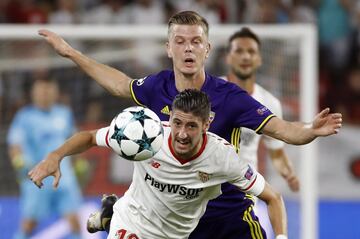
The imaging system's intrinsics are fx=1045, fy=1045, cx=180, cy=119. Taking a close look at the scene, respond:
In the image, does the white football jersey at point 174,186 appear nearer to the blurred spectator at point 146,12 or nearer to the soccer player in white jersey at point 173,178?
the soccer player in white jersey at point 173,178

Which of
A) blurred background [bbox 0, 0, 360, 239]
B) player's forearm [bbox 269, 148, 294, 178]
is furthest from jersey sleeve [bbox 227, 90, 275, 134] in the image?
blurred background [bbox 0, 0, 360, 239]

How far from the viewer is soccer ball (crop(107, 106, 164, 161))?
568 centimetres

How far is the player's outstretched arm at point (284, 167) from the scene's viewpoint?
8.05m

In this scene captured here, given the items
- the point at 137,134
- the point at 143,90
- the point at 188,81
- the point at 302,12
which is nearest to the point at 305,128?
the point at 188,81

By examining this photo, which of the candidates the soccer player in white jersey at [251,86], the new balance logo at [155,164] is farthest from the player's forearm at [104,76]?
the soccer player in white jersey at [251,86]

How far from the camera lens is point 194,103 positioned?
5.70 meters

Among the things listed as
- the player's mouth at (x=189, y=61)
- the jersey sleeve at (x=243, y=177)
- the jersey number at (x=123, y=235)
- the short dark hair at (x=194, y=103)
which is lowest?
the jersey number at (x=123, y=235)

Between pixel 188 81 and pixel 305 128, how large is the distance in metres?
0.80

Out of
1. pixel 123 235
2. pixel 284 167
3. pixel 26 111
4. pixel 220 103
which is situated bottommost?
pixel 123 235

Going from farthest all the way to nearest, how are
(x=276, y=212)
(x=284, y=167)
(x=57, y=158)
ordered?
(x=284, y=167) < (x=276, y=212) < (x=57, y=158)

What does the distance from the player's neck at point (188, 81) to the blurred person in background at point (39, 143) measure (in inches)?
178

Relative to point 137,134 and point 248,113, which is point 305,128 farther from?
point 137,134

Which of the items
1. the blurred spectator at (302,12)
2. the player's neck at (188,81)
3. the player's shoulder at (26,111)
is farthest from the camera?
the blurred spectator at (302,12)

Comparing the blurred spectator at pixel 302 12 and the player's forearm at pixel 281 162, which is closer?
the player's forearm at pixel 281 162
